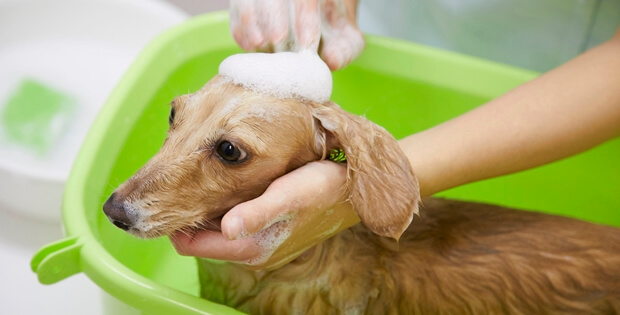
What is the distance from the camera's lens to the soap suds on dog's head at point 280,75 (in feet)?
3.27

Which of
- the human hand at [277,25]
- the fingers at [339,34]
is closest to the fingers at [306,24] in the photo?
the human hand at [277,25]

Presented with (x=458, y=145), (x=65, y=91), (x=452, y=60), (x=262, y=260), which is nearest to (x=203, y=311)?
(x=262, y=260)

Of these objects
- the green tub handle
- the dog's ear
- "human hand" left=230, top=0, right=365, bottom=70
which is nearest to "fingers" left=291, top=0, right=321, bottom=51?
"human hand" left=230, top=0, right=365, bottom=70

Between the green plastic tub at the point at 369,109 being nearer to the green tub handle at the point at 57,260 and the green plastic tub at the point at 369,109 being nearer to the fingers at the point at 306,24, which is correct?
the green tub handle at the point at 57,260

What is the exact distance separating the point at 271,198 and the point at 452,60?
75 cm

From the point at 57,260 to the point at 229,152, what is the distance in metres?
0.33

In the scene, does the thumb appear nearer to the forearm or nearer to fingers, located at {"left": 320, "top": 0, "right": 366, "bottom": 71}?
the forearm

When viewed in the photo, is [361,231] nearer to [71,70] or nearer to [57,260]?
[57,260]

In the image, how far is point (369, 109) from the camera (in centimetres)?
160

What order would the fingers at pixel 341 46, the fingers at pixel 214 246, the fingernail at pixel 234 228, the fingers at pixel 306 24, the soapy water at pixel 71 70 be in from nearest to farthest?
the fingernail at pixel 234 228 → the fingers at pixel 214 246 → the fingers at pixel 306 24 → the fingers at pixel 341 46 → the soapy water at pixel 71 70

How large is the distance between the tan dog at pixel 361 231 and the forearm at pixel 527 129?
4.6 inches

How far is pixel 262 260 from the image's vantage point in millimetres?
999

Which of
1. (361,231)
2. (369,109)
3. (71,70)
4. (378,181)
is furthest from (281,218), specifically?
(71,70)

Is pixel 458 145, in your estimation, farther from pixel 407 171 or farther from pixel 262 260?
pixel 262 260
